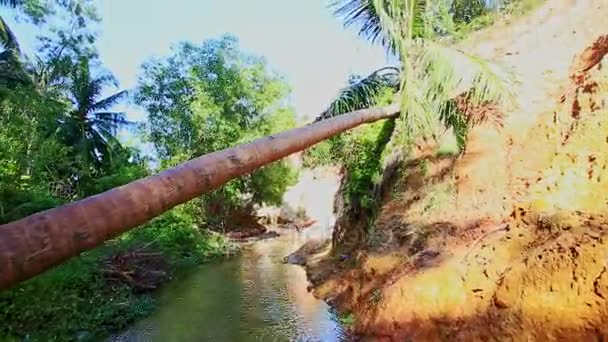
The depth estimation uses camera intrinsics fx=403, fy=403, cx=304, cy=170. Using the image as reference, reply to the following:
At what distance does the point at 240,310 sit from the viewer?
906cm

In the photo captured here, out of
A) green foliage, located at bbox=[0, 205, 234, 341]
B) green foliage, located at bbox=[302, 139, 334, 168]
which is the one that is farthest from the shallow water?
green foliage, located at bbox=[302, 139, 334, 168]

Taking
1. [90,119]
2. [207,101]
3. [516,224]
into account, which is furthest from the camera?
[90,119]

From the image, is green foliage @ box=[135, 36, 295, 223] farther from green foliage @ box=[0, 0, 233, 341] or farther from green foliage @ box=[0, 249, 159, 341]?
green foliage @ box=[0, 249, 159, 341]

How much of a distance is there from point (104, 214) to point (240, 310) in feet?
25.5

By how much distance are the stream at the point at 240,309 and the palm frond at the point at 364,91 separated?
4.23m

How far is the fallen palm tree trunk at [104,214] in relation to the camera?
56.9 inches

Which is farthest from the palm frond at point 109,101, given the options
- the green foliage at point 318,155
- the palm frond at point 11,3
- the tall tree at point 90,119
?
the green foliage at point 318,155

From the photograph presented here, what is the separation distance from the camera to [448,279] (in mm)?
4961

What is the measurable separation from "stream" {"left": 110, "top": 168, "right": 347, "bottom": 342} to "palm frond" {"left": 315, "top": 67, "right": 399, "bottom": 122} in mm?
4228

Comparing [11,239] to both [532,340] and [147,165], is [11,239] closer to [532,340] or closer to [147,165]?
[532,340]

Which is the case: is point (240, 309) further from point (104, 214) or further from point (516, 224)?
point (104, 214)

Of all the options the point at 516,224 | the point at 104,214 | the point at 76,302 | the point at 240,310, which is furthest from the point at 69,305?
the point at 516,224

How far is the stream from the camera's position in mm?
7434

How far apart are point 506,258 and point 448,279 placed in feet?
2.51
